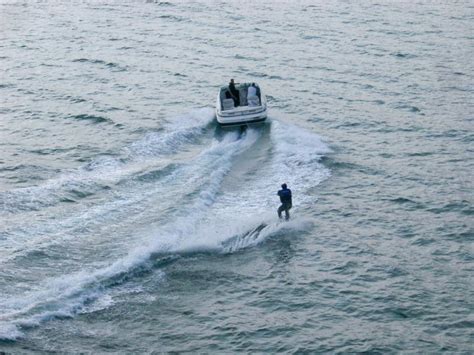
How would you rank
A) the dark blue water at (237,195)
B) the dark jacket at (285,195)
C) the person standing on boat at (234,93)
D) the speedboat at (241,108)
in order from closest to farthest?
the dark blue water at (237,195) < the dark jacket at (285,195) < the speedboat at (241,108) < the person standing on boat at (234,93)

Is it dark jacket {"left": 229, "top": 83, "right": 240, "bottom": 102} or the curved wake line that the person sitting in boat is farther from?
the curved wake line

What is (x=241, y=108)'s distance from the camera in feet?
121

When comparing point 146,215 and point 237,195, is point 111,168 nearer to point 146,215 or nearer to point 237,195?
point 146,215

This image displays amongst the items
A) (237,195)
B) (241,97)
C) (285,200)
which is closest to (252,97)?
(241,97)

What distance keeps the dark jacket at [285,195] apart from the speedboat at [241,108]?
1069 centimetres

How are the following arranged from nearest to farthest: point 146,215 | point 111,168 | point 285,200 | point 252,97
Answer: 1. point 285,200
2. point 146,215
3. point 111,168
4. point 252,97

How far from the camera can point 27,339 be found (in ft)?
66.9

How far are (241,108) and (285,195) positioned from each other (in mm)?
11084

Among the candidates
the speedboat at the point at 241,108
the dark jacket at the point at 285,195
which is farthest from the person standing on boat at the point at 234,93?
the dark jacket at the point at 285,195

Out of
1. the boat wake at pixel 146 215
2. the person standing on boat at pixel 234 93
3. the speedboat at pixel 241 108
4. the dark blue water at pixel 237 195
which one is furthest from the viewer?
the person standing on boat at pixel 234 93

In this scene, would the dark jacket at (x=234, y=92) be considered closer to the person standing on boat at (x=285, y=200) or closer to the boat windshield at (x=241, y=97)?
the boat windshield at (x=241, y=97)

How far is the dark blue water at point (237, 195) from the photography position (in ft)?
71.2

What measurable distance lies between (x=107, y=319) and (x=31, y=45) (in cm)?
3673

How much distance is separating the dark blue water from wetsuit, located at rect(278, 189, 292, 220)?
1.73 ft
